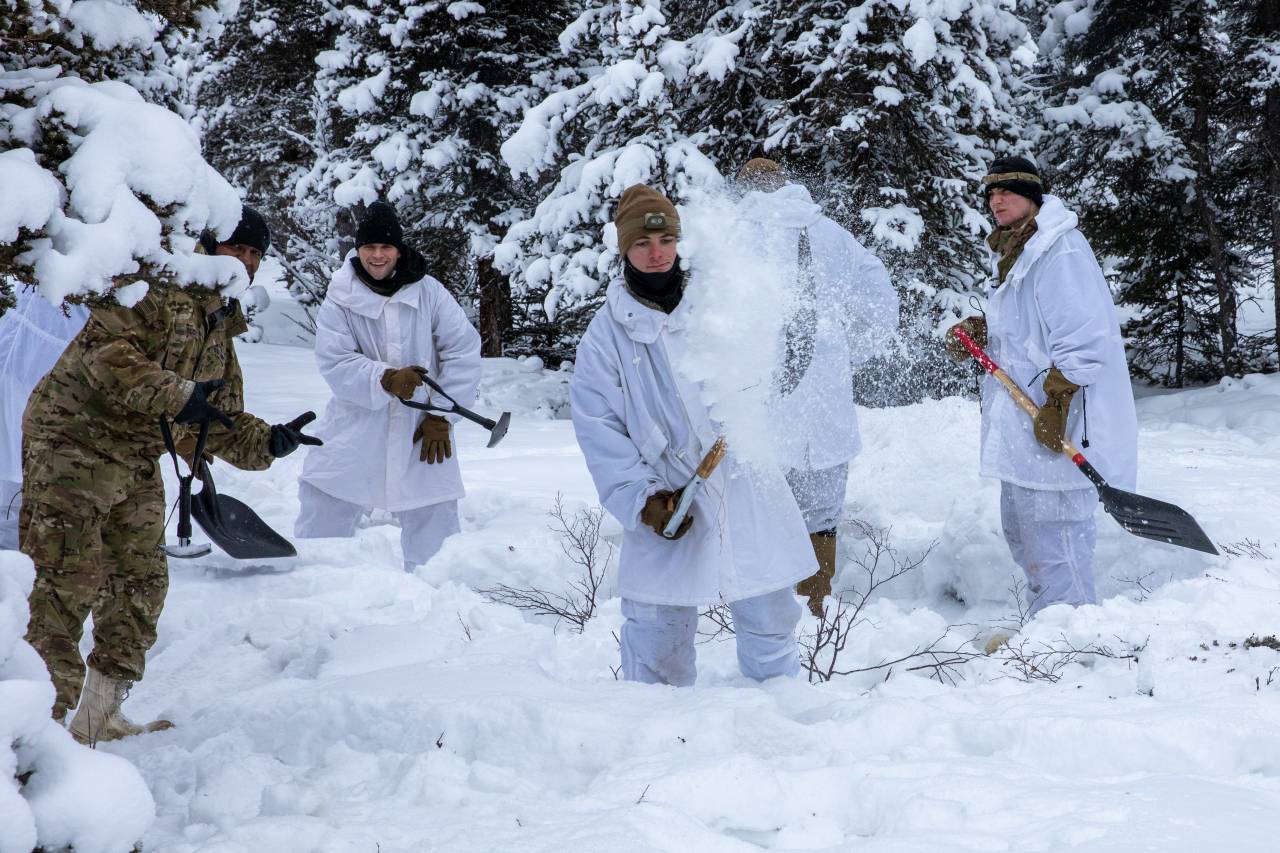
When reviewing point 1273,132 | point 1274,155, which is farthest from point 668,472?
point 1273,132

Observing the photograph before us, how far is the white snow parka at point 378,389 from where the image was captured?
205 inches

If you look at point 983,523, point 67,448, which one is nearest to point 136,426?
point 67,448

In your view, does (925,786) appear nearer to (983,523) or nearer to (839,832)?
(839,832)

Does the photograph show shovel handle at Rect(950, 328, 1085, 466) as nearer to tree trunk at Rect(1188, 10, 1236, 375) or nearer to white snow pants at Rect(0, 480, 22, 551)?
white snow pants at Rect(0, 480, 22, 551)

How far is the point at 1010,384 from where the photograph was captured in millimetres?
4578

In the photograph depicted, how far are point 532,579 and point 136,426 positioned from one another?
8.61 feet

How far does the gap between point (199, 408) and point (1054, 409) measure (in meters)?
3.39

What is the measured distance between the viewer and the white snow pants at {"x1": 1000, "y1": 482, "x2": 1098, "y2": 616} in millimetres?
4414

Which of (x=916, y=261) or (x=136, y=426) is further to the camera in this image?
(x=916, y=261)

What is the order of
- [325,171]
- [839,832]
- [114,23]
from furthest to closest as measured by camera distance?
[325,171] < [839,832] < [114,23]

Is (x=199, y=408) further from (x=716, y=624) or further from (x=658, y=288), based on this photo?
(x=716, y=624)

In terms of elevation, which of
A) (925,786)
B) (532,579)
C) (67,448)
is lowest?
(532,579)

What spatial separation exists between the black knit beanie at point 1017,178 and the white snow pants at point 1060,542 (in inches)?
52.5

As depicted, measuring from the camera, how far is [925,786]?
2266 millimetres
